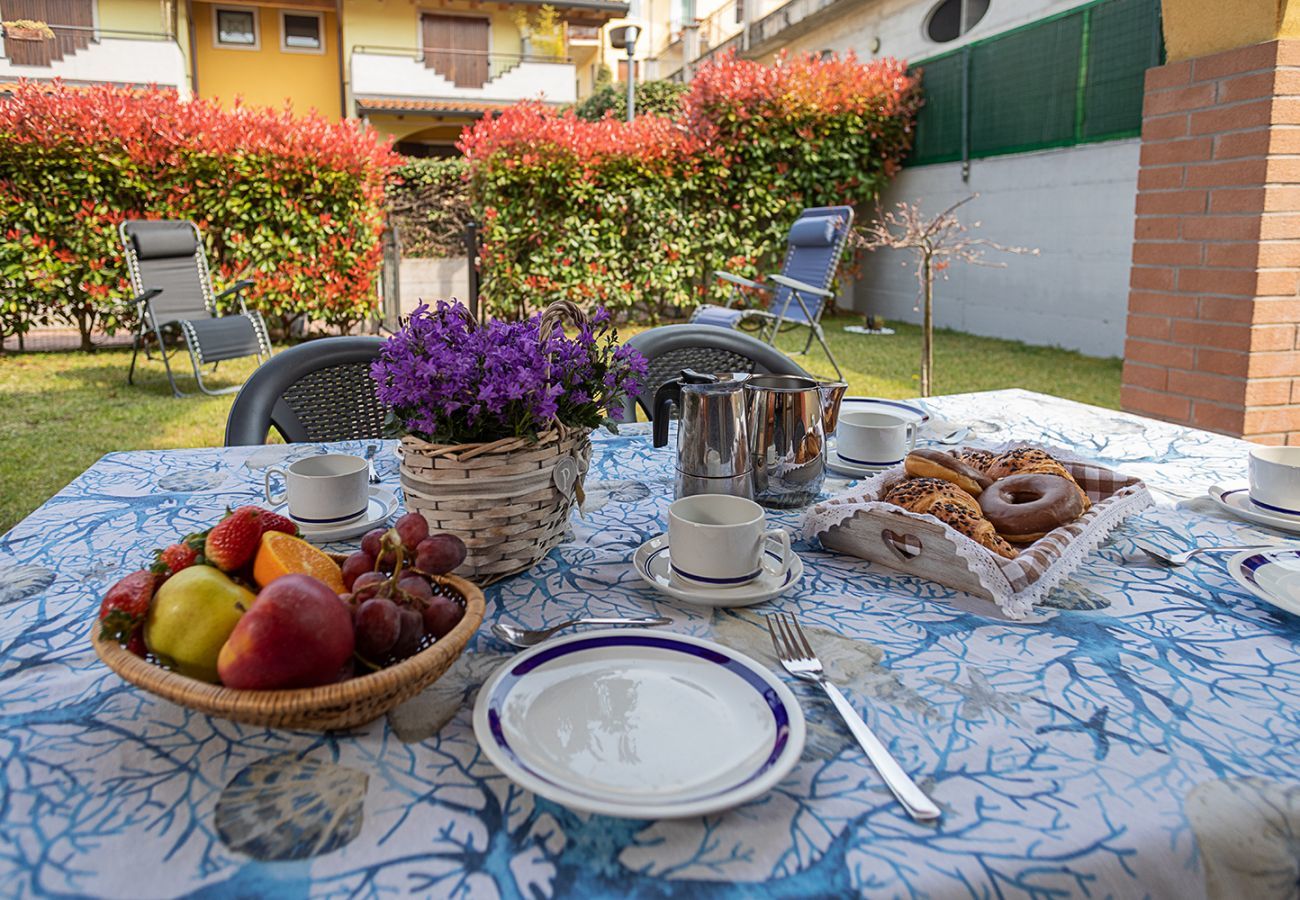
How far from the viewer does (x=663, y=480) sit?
56.8 inches

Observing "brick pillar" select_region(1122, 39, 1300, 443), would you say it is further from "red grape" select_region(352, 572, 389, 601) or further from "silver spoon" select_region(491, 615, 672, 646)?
"red grape" select_region(352, 572, 389, 601)

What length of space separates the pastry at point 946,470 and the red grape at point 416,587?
2.24ft

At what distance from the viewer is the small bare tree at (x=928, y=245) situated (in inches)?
172

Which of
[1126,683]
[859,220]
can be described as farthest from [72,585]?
[859,220]

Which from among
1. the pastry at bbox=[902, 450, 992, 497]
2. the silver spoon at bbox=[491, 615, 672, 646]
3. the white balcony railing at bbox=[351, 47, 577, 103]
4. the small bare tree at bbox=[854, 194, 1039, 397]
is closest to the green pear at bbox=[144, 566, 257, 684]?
the silver spoon at bbox=[491, 615, 672, 646]

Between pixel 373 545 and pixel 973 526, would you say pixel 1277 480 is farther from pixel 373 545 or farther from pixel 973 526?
pixel 373 545

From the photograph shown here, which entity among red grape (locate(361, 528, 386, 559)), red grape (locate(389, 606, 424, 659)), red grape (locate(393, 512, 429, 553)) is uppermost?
red grape (locate(393, 512, 429, 553))

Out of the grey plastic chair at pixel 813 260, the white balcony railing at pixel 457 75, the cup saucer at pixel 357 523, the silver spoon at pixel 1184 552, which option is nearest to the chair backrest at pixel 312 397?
the cup saucer at pixel 357 523

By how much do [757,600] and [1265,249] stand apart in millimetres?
2362

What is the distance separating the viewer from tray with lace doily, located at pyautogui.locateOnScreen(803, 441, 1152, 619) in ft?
3.08

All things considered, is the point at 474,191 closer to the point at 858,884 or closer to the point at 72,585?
the point at 72,585

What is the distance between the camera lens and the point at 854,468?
1457mm

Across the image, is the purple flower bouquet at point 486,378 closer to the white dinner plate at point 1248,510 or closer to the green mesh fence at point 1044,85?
the white dinner plate at point 1248,510

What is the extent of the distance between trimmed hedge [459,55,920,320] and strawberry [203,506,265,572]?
6.66 meters
